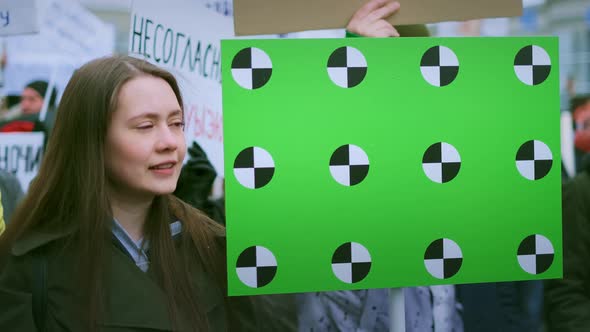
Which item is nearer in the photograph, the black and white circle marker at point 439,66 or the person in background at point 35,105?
the black and white circle marker at point 439,66

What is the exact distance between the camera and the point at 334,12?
2174 millimetres

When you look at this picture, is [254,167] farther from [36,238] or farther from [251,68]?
[36,238]

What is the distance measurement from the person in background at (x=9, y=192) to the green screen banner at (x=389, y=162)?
6.88 ft

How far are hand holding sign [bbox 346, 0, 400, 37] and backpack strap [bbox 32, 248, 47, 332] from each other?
3.25 ft

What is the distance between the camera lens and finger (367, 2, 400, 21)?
214cm

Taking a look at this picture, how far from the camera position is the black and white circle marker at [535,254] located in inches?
81.2

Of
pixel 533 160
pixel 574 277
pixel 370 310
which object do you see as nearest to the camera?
pixel 533 160

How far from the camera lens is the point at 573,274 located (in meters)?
3.09

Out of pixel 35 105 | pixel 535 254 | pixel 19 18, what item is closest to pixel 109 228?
pixel 535 254

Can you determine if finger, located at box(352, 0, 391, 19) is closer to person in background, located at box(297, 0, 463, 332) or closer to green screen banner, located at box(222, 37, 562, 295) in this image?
green screen banner, located at box(222, 37, 562, 295)

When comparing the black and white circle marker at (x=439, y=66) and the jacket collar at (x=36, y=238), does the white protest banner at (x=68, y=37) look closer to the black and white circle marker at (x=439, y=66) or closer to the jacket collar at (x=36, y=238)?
the jacket collar at (x=36, y=238)

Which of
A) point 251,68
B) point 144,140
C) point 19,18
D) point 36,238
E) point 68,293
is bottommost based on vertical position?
point 68,293

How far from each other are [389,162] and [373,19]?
404 millimetres

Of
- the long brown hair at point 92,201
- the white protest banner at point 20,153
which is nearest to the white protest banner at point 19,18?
the white protest banner at point 20,153
